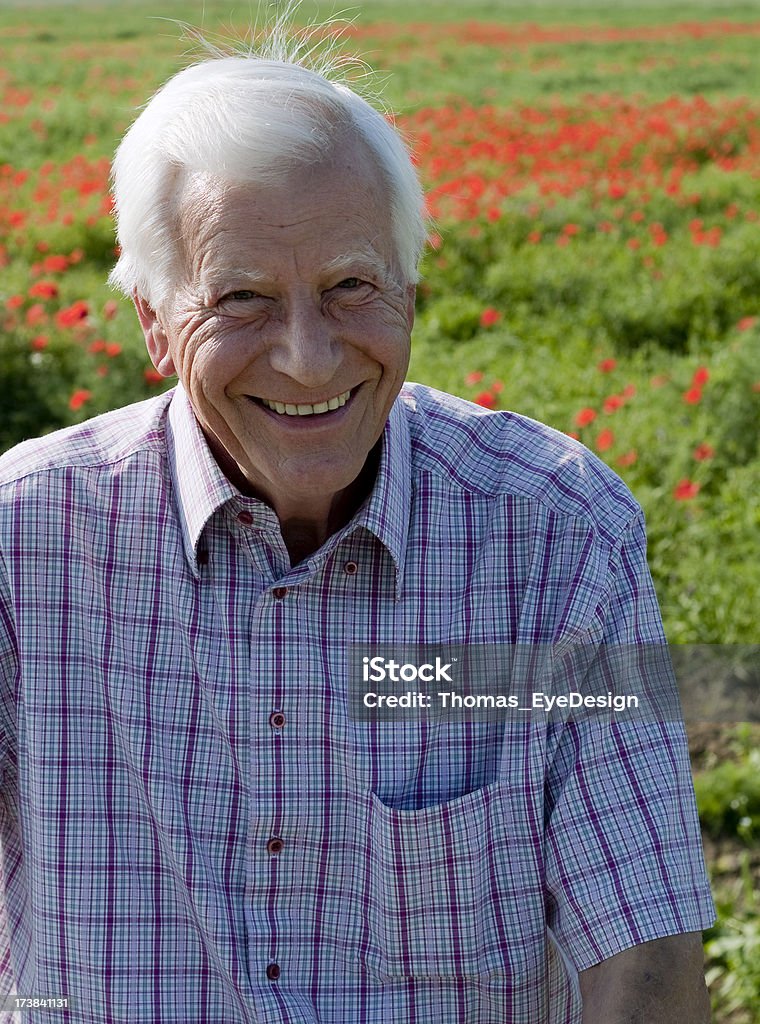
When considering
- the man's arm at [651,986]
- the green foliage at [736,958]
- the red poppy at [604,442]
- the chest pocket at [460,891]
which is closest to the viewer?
the man's arm at [651,986]

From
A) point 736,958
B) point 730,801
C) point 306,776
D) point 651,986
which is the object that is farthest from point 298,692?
point 730,801

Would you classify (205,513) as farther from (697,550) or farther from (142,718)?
(697,550)

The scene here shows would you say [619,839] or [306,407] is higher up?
[306,407]

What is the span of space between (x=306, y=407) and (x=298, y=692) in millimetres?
399

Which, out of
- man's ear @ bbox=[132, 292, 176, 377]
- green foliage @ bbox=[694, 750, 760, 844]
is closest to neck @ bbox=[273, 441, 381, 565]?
man's ear @ bbox=[132, 292, 176, 377]

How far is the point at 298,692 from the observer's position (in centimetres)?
173

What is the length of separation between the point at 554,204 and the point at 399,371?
23.0 feet

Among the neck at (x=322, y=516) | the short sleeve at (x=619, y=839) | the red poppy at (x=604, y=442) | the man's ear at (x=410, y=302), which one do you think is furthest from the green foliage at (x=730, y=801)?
the man's ear at (x=410, y=302)

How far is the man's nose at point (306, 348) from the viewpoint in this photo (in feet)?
5.43

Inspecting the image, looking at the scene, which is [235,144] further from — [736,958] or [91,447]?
[736,958]

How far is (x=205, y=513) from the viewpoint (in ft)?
5.81

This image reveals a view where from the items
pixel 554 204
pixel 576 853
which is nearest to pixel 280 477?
pixel 576 853

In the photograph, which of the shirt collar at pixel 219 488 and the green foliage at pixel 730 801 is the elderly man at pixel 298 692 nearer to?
the shirt collar at pixel 219 488

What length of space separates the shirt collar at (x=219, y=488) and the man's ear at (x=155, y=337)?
4 centimetres
